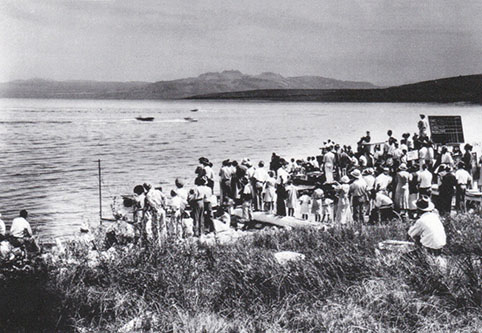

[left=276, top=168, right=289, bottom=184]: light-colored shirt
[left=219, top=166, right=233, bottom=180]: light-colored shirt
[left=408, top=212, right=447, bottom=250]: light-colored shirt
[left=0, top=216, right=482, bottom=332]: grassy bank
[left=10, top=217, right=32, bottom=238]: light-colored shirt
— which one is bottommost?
[left=0, top=216, right=482, bottom=332]: grassy bank

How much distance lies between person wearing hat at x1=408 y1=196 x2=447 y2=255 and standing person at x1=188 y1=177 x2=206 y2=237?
21.3 feet

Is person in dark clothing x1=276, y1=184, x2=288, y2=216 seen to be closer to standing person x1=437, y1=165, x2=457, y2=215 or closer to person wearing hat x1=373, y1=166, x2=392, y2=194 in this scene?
person wearing hat x1=373, y1=166, x2=392, y2=194

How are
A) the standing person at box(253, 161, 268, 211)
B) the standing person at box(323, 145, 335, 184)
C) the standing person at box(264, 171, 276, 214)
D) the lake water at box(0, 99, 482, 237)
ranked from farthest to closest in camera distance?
1. the lake water at box(0, 99, 482, 237)
2. the standing person at box(323, 145, 335, 184)
3. the standing person at box(253, 161, 268, 211)
4. the standing person at box(264, 171, 276, 214)

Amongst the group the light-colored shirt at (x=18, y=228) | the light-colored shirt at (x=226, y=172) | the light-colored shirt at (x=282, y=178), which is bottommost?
the light-colored shirt at (x=18, y=228)

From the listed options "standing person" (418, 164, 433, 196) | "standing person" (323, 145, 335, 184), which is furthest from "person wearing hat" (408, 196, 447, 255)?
"standing person" (323, 145, 335, 184)

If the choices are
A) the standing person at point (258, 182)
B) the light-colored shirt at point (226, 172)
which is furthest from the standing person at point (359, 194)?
the light-colored shirt at point (226, 172)

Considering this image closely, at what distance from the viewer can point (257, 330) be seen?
6.38m

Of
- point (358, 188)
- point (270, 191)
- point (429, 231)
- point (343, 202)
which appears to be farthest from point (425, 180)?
point (429, 231)

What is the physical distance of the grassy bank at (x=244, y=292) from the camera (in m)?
6.50

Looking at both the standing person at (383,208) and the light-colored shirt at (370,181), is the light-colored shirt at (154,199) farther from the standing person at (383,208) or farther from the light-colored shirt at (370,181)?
the light-colored shirt at (370,181)

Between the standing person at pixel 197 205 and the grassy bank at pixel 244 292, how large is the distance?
14.2 feet

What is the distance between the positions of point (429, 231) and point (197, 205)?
6805 millimetres

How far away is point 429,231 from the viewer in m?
8.02

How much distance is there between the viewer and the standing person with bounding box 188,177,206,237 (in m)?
13.2
